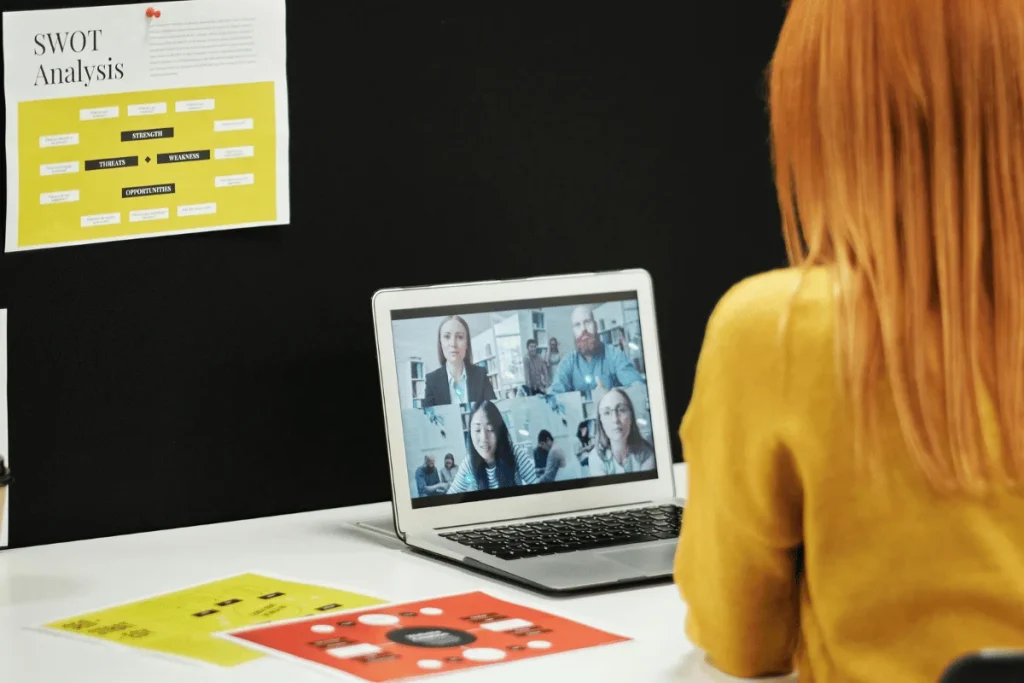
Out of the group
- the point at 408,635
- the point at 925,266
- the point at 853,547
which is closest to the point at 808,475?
the point at 853,547

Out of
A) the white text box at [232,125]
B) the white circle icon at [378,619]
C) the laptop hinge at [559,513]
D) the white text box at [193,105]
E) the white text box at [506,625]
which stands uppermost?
the white text box at [193,105]

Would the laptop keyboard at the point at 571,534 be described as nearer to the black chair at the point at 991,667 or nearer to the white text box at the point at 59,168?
the white text box at the point at 59,168

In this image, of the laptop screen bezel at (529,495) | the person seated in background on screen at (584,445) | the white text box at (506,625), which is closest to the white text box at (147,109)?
the laptop screen bezel at (529,495)

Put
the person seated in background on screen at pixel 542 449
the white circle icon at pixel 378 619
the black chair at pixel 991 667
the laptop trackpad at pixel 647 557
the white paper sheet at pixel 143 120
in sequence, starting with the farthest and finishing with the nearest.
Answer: the person seated in background on screen at pixel 542 449 < the white paper sheet at pixel 143 120 < the laptop trackpad at pixel 647 557 < the white circle icon at pixel 378 619 < the black chair at pixel 991 667

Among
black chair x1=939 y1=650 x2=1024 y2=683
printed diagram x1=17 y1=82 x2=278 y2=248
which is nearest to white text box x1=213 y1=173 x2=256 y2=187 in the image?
printed diagram x1=17 y1=82 x2=278 y2=248

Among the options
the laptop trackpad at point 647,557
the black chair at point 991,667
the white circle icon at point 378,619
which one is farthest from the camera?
the laptop trackpad at point 647,557

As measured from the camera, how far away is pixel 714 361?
0.93m

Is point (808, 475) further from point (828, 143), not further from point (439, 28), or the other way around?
point (439, 28)

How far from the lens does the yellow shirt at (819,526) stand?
33.6 inches

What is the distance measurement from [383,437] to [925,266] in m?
0.90

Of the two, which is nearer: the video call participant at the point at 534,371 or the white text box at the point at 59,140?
the white text box at the point at 59,140

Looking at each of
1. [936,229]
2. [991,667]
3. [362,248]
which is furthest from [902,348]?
[362,248]

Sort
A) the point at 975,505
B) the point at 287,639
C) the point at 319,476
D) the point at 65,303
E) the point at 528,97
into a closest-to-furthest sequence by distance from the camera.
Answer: the point at 975,505 → the point at 287,639 → the point at 65,303 → the point at 319,476 → the point at 528,97

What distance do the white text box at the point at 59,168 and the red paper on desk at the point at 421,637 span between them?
604 mm
